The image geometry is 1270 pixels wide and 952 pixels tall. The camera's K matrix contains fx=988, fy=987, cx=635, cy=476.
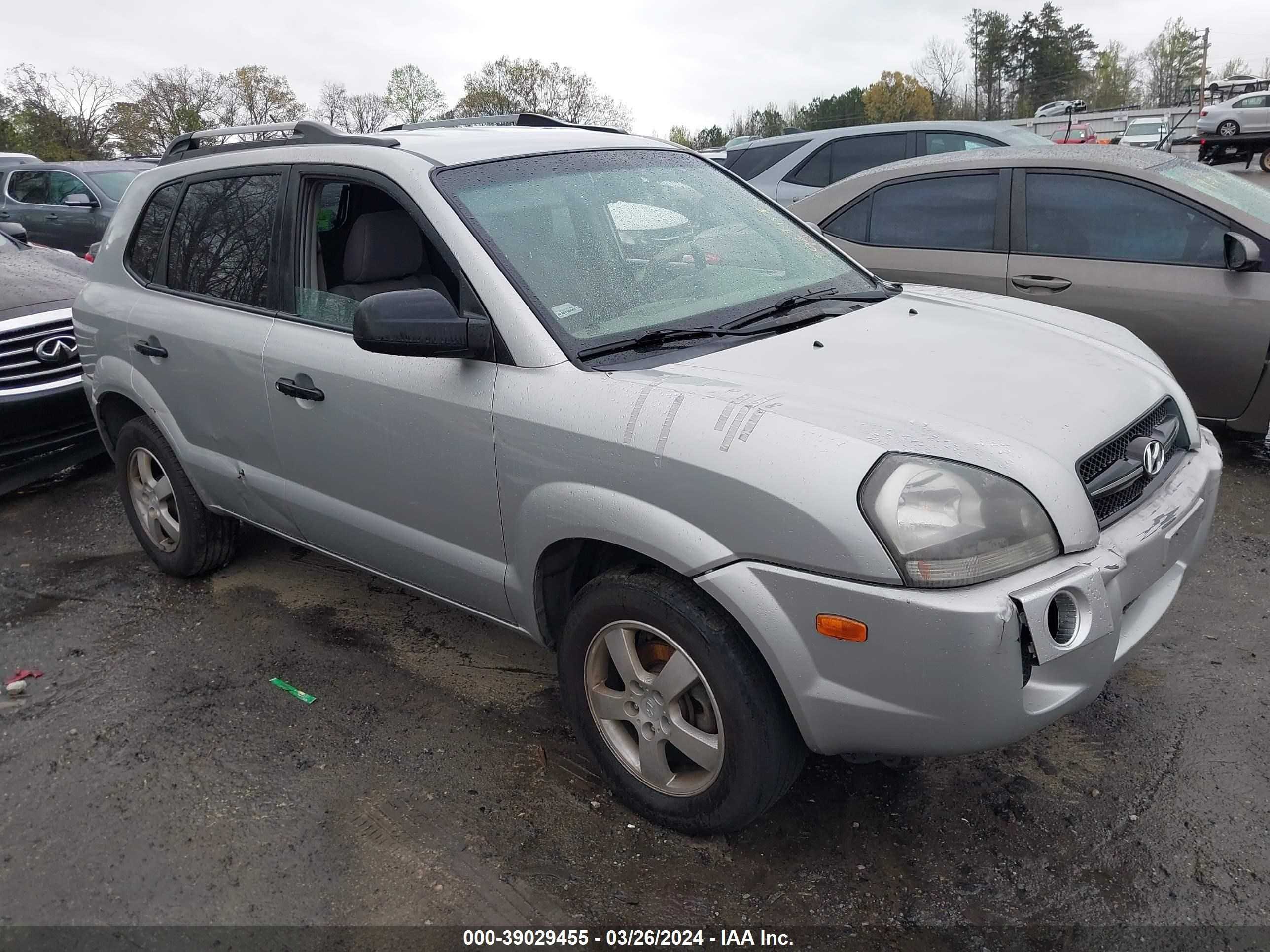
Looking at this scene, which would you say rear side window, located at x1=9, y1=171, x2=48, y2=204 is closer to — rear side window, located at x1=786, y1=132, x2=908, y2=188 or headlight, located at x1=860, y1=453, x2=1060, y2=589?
rear side window, located at x1=786, y1=132, x2=908, y2=188

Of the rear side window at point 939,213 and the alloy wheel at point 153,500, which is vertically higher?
the rear side window at point 939,213

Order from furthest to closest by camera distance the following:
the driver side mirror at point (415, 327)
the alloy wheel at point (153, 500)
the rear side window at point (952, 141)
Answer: the rear side window at point (952, 141)
the alloy wheel at point (153, 500)
the driver side mirror at point (415, 327)

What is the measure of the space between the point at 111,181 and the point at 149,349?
1046 centimetres

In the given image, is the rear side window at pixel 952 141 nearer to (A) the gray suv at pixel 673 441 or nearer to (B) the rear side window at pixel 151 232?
(A) the gray suv at pixel 673 441

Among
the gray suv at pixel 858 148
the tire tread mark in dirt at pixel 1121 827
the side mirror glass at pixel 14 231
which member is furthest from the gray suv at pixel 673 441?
the gray suv at pixel 858 148

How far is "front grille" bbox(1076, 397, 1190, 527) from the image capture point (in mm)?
2355

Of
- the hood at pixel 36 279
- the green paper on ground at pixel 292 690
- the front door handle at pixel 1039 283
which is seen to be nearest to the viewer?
the green paper on ground at pixel 292 690

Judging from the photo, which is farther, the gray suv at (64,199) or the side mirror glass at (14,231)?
the gray suv at (64,199)

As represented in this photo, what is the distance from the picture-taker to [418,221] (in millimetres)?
2959

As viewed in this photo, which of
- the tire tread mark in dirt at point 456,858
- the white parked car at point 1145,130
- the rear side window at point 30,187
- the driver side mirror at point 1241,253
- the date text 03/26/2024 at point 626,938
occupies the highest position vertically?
the white parked car at point 1145,130

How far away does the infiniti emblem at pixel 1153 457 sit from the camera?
252cm

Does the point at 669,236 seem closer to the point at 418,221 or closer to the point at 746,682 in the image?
the point at 418,221

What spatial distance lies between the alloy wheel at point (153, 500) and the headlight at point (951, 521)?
3265mm

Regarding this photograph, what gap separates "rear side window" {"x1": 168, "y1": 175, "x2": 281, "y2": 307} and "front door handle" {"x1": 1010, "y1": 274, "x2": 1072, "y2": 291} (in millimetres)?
3734
